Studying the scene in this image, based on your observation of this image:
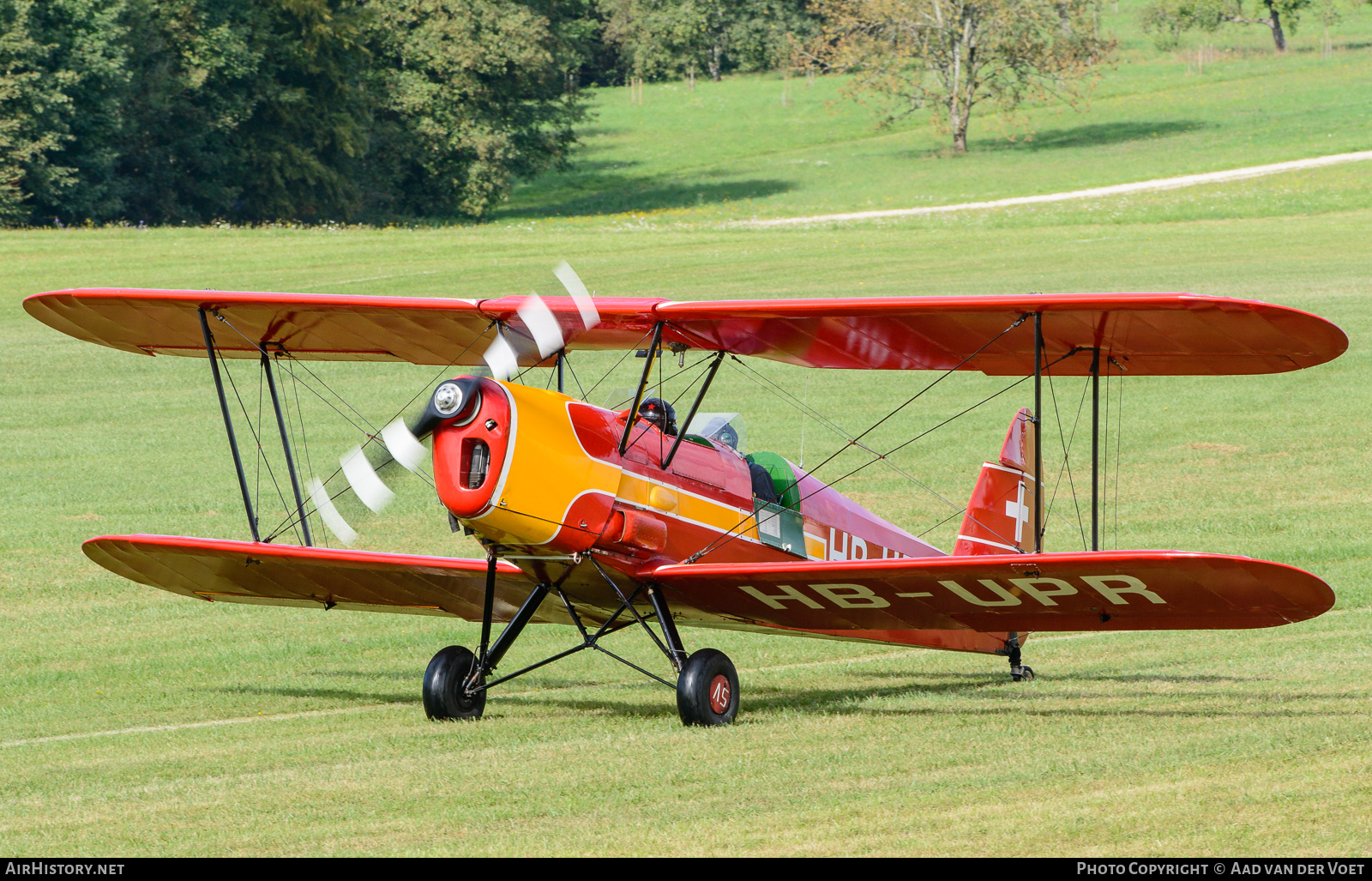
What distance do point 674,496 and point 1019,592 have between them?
212 cm

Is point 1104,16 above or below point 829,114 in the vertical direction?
above

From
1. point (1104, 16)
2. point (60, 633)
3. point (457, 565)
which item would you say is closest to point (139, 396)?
point (60, 633)

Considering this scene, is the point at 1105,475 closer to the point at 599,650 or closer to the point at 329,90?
the point at 599,650

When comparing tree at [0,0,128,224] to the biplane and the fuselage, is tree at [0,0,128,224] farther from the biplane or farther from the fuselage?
the fuselage

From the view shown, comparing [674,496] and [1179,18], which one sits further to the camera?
[1179,18]

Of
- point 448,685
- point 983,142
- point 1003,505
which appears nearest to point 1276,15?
point 983,142

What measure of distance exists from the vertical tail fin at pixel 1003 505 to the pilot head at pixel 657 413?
2983 mm

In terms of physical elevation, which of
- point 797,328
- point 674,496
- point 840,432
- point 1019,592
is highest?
point 797,328

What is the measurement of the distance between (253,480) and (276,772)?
11.8m

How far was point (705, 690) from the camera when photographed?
28.1 feet

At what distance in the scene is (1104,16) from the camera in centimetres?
10825

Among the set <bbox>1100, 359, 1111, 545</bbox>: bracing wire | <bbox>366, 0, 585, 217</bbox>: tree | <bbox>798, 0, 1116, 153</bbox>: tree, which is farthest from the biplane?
<bbox>798, 0, 1116, 153</bbox>: tree

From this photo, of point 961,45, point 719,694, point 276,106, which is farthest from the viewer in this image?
point 961,45
